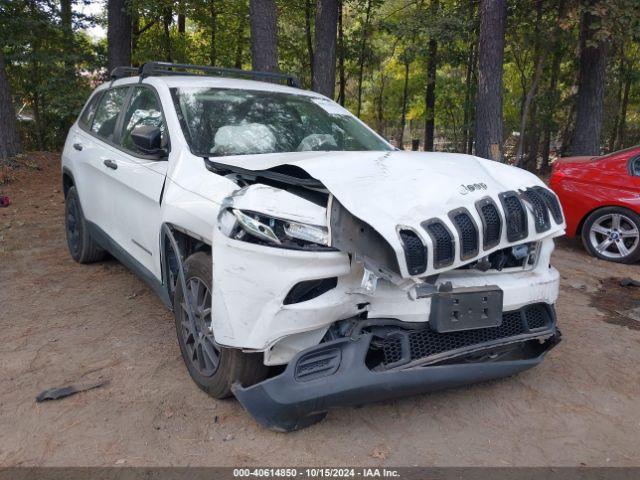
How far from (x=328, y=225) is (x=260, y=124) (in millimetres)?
1718

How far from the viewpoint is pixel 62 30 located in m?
15.0

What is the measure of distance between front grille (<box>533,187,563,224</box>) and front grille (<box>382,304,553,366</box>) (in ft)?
1.64

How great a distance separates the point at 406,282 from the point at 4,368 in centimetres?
265

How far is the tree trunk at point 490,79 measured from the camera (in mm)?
8961

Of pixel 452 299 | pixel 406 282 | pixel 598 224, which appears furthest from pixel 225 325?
pixel 598 224

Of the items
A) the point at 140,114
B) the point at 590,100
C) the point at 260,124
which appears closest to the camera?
the point at 260,124

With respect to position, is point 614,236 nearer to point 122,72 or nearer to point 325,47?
point 122,72

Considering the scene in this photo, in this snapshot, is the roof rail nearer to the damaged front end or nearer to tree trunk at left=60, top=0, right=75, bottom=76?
the damaged front end

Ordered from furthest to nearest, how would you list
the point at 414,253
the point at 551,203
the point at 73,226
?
the point at 73,226, the point at 551,203, the point at 414,253

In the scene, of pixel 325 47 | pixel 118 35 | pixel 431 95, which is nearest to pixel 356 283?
pixel 325 47

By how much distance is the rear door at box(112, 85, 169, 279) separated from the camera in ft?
11.9

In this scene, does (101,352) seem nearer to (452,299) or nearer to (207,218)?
(207,218)

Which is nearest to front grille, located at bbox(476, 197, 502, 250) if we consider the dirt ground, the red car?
the dirt ground

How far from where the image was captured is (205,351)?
305 cm
